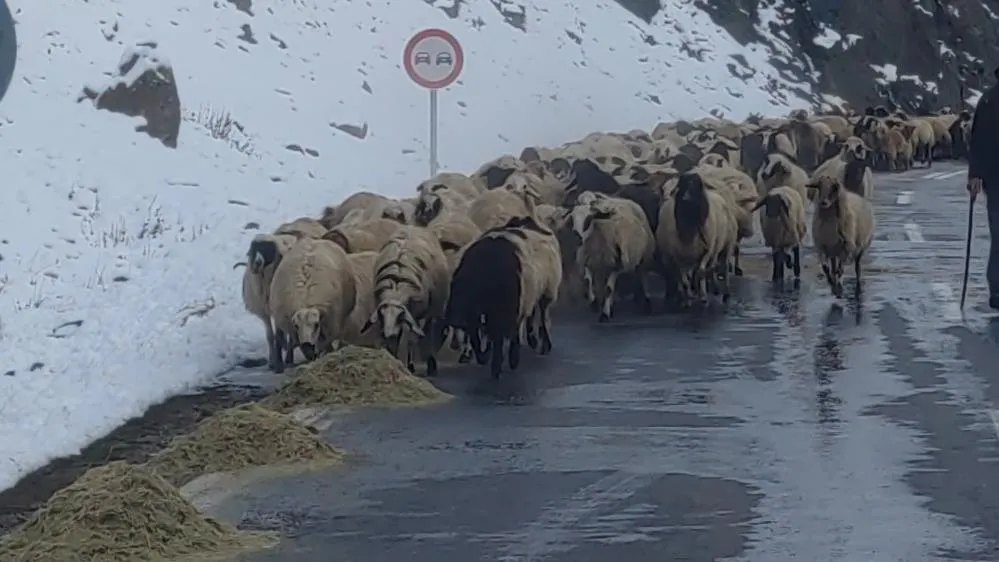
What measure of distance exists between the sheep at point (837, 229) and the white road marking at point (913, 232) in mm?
4971

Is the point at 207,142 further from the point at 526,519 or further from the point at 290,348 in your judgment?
the point at 526,519

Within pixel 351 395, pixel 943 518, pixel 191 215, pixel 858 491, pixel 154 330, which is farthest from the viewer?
pixel 191 215

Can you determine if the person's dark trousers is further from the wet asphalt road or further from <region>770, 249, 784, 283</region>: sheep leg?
<region>770, 249, 784, 283</region>: sheep leg

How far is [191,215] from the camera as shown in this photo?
22.3m

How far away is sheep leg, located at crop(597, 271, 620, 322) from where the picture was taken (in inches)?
696

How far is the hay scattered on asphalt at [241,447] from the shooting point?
10.6 meters

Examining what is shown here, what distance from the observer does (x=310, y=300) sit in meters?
14.3

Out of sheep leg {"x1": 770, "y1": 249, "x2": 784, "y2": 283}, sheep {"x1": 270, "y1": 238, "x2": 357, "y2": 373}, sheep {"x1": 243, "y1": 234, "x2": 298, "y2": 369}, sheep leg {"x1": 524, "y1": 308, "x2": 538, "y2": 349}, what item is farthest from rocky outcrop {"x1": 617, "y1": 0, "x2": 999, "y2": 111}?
sheep {"x1": 270, "y1": 238, "x2": 357, "y2": 373}

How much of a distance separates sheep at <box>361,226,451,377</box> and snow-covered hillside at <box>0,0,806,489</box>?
1268mm

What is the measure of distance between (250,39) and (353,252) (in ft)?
68.4

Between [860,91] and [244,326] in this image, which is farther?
[860,91]

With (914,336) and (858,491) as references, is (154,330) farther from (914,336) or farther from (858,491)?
(858,491)

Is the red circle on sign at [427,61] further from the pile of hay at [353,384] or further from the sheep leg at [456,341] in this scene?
the pile of hay at [353,384]

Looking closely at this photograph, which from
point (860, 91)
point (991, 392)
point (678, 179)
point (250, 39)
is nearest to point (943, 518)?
point (991, 392)
